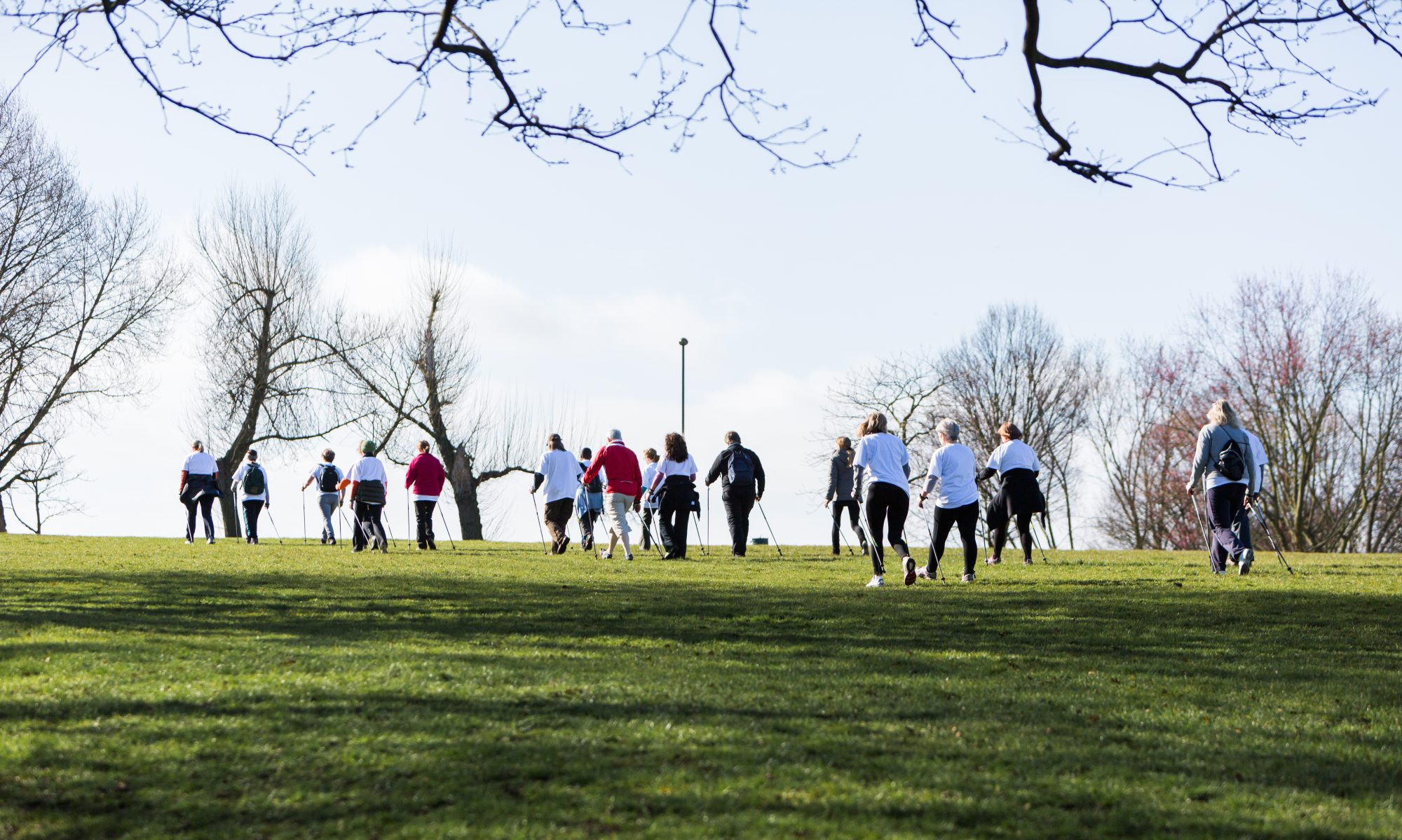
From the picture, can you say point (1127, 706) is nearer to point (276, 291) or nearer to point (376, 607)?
point (376, 607)

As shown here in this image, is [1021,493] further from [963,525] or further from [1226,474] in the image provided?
[963,525]

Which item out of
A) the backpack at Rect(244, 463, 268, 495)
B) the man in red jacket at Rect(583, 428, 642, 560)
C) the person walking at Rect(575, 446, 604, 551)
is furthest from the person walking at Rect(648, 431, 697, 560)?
the backpack at Rect(244, 463, 268, 495)

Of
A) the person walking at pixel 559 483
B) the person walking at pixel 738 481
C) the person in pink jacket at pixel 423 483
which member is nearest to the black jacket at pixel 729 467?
the person walking at pixel 738 481

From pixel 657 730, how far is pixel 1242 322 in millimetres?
40397

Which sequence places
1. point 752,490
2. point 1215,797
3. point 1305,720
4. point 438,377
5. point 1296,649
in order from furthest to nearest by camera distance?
1. point 438,377
2. point 752,490
3. point 1296,649
4. point 1305,720
5. point 1215,797

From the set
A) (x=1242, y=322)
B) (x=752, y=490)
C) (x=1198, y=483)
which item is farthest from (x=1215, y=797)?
(x=1242, y=322)

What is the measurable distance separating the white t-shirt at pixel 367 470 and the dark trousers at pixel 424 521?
0.88 m

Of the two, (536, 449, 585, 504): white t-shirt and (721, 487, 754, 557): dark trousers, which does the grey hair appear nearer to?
(721, 487, 754, 557): dark trousers

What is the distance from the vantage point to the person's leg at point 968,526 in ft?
48.3

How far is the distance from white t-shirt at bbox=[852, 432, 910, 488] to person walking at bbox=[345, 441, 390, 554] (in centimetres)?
1095

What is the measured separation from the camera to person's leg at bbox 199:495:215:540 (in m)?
25.0

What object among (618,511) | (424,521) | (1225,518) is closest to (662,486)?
(618,511)

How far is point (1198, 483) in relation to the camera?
16.1 metres

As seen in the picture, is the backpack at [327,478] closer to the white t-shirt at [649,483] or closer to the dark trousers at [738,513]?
the white t-shirt at [649,483]
